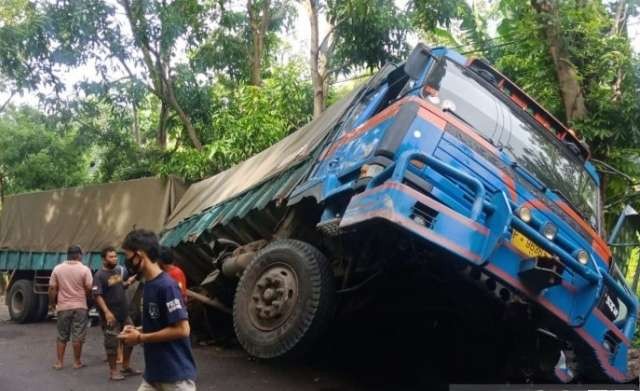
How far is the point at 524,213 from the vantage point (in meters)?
3.64

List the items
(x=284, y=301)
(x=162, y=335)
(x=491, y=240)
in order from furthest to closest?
1. (x=284, y=301)
2. (x=491, y=240)
3. (x=162, y=335)

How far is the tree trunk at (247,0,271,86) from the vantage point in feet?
41.8

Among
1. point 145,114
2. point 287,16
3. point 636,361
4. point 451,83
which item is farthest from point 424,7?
point 145,114

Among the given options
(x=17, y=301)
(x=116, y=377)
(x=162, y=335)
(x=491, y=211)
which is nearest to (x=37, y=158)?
(x=17, y=301)

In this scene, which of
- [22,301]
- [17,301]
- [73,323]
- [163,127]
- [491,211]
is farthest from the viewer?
[163,127]

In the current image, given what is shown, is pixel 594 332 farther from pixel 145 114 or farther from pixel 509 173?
pixel 145 114

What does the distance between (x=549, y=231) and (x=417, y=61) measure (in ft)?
5.12

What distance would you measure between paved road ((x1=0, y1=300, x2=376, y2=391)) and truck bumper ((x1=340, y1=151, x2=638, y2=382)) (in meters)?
2.14

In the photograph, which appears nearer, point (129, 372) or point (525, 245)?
point (525, 245)

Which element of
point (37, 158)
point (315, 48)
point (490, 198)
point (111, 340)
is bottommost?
point (111, 340)

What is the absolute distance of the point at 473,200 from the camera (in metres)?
3.72

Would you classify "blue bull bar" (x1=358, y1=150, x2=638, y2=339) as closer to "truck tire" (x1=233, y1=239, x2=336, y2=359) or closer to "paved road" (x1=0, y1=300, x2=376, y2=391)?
"truck tire" (x1=233, y1=239, x2=336, y2=359)

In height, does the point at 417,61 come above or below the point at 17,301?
above

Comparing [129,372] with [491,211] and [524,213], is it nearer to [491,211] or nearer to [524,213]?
[491,211]
